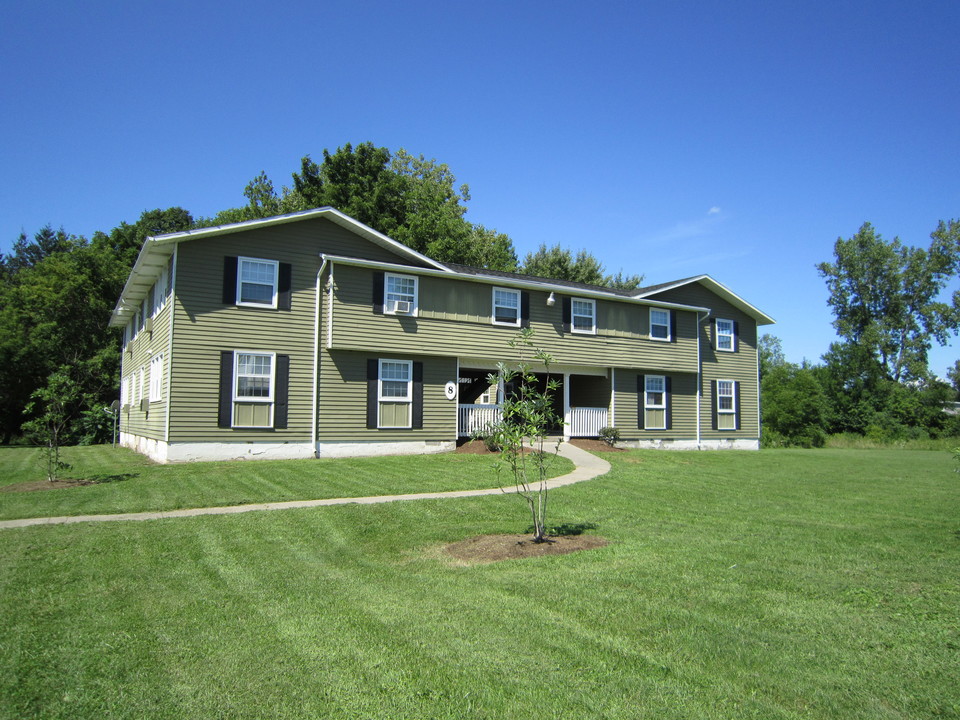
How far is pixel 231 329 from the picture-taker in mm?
17359

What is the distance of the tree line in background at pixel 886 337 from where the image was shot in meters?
45.9

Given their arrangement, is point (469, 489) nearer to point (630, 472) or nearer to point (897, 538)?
point (630, 472)

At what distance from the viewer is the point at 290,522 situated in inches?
370

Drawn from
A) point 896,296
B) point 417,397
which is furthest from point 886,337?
point 417,397

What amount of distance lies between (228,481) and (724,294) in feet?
68.6

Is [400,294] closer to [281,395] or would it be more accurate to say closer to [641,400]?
[281,395]

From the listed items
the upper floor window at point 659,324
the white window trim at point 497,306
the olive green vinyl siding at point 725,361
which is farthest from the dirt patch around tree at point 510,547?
the olive green vinyl siding at point 725,361

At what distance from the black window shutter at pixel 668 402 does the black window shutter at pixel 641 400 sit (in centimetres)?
110

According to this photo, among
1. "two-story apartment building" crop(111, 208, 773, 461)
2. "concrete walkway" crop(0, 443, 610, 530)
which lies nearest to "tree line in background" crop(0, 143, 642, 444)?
"two-story apartment building" crop(111, 208, 773, 461)

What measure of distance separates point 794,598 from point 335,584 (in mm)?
4190

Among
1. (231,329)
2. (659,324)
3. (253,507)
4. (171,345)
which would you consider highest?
(659,324)

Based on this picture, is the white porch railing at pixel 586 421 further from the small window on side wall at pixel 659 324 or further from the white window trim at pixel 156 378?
the white window trim at pixel 156 378

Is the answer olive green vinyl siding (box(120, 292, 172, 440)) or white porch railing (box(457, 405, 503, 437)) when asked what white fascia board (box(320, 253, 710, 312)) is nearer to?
white porch railing (box(457, 405, 503, 437))

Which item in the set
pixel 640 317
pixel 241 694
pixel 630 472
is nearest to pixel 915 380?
pixel 640 317
